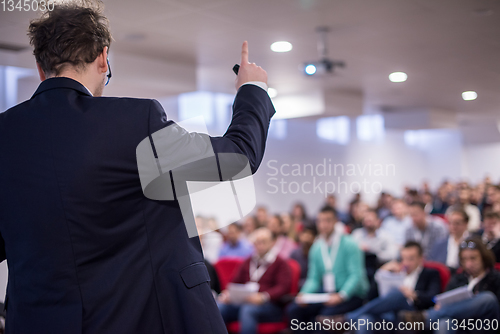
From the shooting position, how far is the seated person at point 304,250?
174 inches

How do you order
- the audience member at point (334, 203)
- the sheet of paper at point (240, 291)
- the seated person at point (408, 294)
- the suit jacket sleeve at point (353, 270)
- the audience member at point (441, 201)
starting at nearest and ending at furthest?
the seated person at point (408, 294)
the suit jacket sleeve at point (353, 270)
the sheet of paper at point (240, 291)
the audience member at point (334, 203)
the audience member at point (441, 201)

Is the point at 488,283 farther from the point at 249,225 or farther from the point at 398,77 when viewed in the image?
the point at 249,225

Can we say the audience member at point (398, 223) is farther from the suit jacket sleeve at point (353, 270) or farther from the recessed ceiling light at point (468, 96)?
the recessed ceiling light at point (468, 96)

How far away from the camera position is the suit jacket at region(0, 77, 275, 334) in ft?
2.39

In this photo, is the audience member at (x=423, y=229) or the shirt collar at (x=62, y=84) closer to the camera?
the shirt collar at (x=62, y=84)

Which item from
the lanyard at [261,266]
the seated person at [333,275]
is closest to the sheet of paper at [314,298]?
the seated person at [333,275]

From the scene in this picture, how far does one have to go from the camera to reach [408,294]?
3.66 m

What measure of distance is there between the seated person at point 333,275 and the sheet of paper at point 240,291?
0.37 meters

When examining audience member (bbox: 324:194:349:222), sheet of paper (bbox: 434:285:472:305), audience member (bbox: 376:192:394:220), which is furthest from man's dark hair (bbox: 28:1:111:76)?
audience member (bbox: 324:194:349:222)

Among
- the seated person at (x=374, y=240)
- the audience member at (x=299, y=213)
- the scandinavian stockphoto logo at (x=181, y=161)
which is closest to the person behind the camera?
the scandinavian stockphoto logo at (x=181, y=161)

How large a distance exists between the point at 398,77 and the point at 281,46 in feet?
5.82

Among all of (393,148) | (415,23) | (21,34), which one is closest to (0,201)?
(21,34)

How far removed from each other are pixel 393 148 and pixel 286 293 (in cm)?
454

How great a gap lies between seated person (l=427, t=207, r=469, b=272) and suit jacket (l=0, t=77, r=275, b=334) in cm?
372
